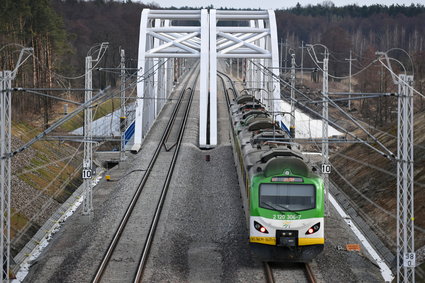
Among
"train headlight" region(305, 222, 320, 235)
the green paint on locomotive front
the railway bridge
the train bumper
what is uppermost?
the green paint on locomotive front

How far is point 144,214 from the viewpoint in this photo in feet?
83.2

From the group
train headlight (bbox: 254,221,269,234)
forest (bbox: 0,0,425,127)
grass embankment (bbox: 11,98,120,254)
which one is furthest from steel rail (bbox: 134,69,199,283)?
forest (bbox: 0,0,425,127)

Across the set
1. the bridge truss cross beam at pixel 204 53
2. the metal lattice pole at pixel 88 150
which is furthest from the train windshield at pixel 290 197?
the bridge truss cross beam at pixel 204 53

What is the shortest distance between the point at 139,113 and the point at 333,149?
12.8 meters

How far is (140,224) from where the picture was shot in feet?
78.5

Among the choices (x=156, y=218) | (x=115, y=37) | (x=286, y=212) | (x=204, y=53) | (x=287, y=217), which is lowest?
(x=156, y=218)

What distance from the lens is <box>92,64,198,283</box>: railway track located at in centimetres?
1875

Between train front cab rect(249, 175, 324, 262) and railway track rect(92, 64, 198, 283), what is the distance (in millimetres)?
3543

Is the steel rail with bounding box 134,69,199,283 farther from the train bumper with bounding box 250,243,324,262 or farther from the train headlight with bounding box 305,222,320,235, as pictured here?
the train headlight with bounding box 305,222,320,235

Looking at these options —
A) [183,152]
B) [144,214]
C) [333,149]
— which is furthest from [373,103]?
[144,214]

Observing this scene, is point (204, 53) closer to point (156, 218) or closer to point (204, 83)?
point (204, 83)

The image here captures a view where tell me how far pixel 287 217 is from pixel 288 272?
1.63 m

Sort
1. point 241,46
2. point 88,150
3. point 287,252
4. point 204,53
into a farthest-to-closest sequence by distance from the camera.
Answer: point 241,46 < point 204,53 < point 88,150 < point 287,252

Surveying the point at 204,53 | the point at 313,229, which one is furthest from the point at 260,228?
the point at 204,53
